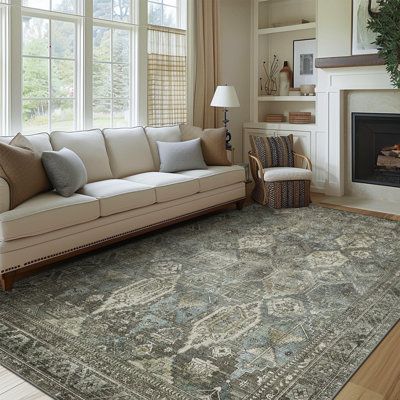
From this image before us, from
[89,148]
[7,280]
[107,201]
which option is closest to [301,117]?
[89,148]

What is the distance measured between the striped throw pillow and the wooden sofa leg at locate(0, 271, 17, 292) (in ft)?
10.7

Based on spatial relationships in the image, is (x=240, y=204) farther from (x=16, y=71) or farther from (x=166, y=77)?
(x=16, y=71)

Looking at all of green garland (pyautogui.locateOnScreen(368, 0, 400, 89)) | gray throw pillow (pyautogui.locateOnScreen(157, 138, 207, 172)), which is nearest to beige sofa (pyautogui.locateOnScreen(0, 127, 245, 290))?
gray throw pillow (pyautogui.locateOnScreen(157, 138, 207, 172))

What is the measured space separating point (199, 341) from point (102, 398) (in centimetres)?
64

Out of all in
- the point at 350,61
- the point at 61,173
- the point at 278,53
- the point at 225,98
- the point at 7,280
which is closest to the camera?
the point at 7,280

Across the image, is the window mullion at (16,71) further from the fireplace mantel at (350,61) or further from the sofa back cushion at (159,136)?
the fireplace mantel at (350,61)

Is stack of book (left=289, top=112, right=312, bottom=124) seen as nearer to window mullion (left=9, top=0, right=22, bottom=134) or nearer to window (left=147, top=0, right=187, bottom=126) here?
window (left=147, top=0, right=187, bottom=126)

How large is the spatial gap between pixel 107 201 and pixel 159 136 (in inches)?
62.4

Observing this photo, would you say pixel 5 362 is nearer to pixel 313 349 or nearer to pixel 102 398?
pixel 102 398

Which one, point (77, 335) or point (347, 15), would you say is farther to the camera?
point (347, 15)

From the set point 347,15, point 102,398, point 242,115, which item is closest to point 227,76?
point 242,115

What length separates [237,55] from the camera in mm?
6688

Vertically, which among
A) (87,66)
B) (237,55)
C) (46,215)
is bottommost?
(46,215)

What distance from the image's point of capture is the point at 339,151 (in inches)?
237
